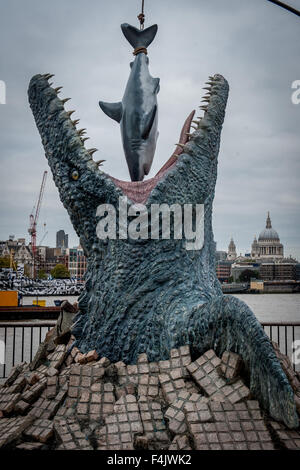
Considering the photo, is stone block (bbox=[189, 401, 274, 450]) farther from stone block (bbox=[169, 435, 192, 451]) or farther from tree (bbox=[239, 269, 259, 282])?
tree (bbox=[239, 269, 259, 282])

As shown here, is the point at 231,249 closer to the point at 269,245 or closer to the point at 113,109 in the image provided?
the point at 269,245

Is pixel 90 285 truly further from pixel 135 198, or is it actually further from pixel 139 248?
pixel 135 198

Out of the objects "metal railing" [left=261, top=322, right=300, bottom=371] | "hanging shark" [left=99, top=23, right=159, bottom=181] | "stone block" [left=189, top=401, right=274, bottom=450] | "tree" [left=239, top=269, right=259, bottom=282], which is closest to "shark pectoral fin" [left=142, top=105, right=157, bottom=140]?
"hanging shark" [left=99, top=23, right=159, bottom=181]

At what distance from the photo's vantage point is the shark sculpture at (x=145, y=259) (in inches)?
154

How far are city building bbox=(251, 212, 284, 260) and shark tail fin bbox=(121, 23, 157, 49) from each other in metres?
123

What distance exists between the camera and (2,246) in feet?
331

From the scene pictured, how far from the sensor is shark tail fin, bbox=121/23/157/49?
5.73m

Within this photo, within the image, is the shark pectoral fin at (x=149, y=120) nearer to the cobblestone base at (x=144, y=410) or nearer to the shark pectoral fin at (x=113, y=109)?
the shark pectoral fin at (x=113, y=109)

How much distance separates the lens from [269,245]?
128 meters

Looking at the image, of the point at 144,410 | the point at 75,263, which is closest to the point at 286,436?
the point at 144,410

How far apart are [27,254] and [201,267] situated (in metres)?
109

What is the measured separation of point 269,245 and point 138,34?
5015 inches
